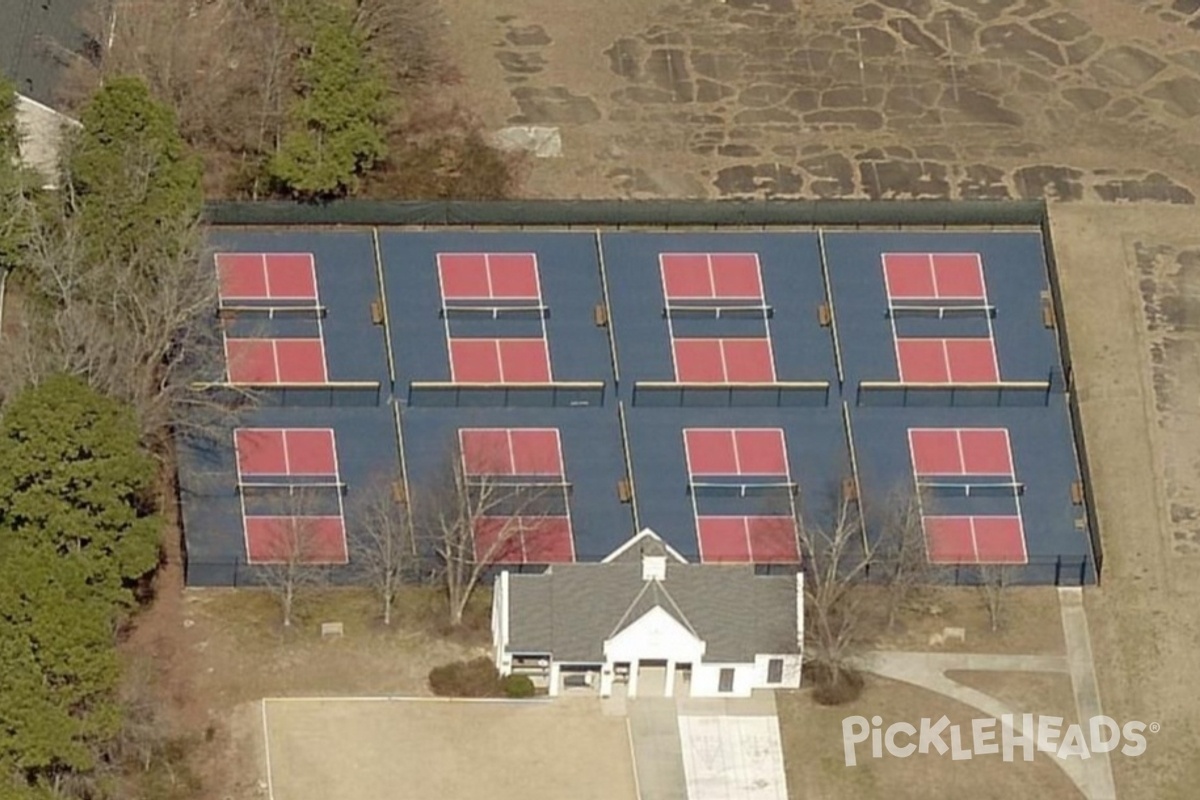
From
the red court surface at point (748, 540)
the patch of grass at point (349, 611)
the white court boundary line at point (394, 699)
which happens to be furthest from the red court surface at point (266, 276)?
the red court surface at point (748, 540)

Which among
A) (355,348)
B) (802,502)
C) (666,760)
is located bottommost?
(666,760)

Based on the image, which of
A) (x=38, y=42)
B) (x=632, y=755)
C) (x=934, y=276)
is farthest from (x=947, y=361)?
(x=38, y=42)

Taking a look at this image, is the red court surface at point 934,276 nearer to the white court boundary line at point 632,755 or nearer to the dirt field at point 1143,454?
the dirt field at point 1143,454

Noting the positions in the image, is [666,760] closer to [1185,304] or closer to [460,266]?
[460,266]

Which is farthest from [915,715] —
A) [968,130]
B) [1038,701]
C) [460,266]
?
[968,130]

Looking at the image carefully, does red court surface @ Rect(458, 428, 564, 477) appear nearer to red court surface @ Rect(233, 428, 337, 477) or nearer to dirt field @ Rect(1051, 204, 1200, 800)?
red court surface @ Rect(233, 428, 337, 477)

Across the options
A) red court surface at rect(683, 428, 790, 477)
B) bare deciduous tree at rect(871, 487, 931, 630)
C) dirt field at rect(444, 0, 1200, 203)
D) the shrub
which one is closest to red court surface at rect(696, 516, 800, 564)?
red court surface at rect(683, 428, 790, 477)
